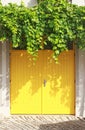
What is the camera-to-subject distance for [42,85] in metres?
13.8

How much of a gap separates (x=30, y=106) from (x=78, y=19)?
3.45 metres

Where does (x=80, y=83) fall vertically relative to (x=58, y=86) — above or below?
above

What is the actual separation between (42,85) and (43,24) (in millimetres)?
2310

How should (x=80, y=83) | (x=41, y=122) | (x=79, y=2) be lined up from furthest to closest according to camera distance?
(x=80, y=83), (x=79, y=2), (x=41, y=122)

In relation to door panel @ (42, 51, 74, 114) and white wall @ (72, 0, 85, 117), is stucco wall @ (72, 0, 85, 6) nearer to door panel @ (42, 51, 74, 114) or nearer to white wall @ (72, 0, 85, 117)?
white wall @ (72, 0, 85, 117)

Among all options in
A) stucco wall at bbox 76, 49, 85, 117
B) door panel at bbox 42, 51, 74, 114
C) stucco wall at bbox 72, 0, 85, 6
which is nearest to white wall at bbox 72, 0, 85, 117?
stucco wall at bbox 76, 49, 85, 117

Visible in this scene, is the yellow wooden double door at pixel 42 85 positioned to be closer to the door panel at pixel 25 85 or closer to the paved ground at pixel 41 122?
the door panel at pixel 25 85

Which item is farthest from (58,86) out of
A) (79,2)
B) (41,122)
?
(79,2)

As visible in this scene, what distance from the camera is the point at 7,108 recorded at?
45.1 ft

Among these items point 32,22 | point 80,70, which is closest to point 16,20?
point 32,22

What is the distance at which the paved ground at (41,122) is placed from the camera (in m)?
12.2

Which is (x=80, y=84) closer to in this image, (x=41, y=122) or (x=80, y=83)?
(x=80, y=83)

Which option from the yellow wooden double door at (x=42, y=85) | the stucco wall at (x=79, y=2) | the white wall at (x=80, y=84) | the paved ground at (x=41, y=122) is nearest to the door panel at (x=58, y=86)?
the yellow wooden double door at (x=42, y=85)

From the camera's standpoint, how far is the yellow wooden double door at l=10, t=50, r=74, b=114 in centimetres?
1377
